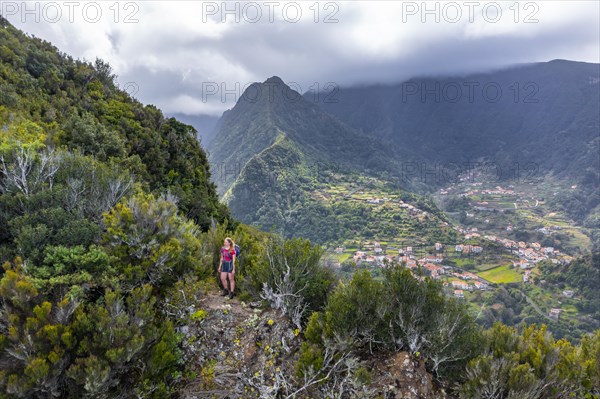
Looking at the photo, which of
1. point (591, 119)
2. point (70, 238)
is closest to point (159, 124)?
point (70, 238)

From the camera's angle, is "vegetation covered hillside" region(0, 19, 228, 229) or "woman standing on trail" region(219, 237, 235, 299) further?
"vegetation covered hillside" region(0, 19, 228, 229)

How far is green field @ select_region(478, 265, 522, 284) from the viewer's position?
57.3m

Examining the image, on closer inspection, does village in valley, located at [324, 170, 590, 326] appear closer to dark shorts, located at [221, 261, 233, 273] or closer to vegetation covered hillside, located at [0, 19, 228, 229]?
vegetation covered hillside, located at [0, 19, 228, 229]

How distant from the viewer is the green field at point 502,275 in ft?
188

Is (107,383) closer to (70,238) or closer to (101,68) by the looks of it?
(70,238)

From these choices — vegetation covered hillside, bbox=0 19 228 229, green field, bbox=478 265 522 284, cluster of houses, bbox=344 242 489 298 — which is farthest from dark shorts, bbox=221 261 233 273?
green field, bbox=478 265 522 284

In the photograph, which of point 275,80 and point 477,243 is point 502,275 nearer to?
point 477,243

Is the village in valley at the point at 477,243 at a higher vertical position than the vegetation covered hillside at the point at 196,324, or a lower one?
lower

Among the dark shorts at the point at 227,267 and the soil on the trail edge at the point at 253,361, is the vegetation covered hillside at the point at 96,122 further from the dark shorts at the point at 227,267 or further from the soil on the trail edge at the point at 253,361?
the soil on the trail edge at the point at 253,361

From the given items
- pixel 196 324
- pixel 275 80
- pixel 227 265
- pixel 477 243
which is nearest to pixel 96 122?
pixel 227 265

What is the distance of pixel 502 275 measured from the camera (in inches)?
2350

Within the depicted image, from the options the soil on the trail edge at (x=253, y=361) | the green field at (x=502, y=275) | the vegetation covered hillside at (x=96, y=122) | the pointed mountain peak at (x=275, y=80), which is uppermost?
the pointed mountain peak at (x=275, y=80)

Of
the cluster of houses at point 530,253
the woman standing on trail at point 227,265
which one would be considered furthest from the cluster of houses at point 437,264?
the woman standing on trail at point 227,265

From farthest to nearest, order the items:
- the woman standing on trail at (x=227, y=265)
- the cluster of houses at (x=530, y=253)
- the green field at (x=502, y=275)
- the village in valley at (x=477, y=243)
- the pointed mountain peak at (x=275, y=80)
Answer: the pointed mountain peak at (x=275, y=80)
the cluster of houses at (x=530, y=253)
the green field at (x=502, y=275)
the village in valley at (x=477, y=243)
the woman standing on trail at (x=227, y=265)
